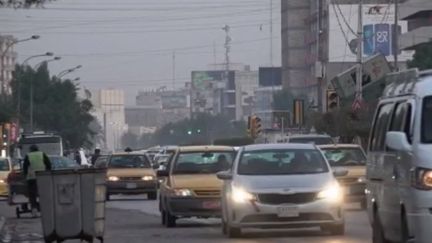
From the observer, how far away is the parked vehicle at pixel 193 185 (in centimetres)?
2730

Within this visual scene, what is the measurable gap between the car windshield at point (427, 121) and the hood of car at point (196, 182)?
1202cm

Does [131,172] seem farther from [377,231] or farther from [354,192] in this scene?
[377,231]

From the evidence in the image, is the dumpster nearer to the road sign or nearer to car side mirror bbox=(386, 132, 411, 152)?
car side mirror bbox=(386, 132, 411, 152)

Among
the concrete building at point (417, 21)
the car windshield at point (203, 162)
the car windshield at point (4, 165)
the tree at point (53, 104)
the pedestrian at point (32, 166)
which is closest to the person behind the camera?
the car windshield at point (203, 162)

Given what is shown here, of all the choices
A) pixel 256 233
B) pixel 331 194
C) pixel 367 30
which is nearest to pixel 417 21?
pixel 367 30

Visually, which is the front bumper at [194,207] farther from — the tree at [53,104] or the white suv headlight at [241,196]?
the tree at [53,104]

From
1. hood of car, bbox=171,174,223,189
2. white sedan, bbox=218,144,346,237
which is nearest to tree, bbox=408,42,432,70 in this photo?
hood of car, bbox=171,174,223,189

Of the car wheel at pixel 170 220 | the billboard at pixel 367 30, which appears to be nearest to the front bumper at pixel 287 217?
the car wheel at pixel 170 220

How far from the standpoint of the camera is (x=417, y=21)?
343 feet

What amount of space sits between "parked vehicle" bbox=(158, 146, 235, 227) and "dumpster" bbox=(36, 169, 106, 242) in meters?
6.47

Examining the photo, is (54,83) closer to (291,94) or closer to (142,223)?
(291,94)

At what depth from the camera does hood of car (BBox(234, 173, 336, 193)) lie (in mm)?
22578

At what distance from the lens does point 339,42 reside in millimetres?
126812

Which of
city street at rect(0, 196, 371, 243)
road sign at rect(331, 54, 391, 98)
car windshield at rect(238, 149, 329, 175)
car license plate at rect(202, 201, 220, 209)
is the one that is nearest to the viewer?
city street at rect(0, 196, 371, 243)
